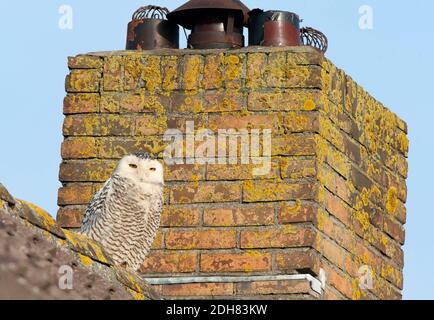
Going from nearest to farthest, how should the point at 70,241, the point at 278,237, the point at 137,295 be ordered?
the point at 70,241 < the point at 137,295 < the point at 278,237

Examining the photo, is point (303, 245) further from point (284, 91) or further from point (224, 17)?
point (224, 17)

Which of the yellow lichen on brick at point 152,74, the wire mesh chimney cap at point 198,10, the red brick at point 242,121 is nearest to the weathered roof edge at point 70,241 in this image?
the red brick at point 242,121

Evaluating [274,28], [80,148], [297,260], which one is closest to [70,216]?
[80,148]

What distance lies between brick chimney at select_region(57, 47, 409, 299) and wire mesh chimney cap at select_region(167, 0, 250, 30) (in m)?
0.38

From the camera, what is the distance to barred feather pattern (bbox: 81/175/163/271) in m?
7.86

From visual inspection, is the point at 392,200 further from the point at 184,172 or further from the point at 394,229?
the point at 184,172

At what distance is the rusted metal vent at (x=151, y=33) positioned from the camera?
8445 millimetres

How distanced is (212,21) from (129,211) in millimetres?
1069

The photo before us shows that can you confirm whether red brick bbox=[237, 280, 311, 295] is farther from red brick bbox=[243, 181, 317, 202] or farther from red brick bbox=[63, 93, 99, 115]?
red brick bbox=[63, 93, 99, 115]

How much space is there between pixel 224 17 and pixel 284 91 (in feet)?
2.32

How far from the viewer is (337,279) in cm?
789

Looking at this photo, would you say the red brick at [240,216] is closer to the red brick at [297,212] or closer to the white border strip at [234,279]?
the red brick at [297,212]

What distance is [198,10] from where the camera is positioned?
27.8 ft
